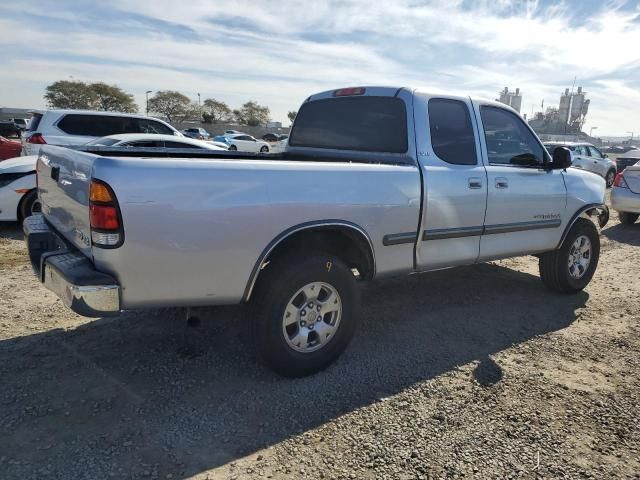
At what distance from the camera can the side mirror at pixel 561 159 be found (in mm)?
4730

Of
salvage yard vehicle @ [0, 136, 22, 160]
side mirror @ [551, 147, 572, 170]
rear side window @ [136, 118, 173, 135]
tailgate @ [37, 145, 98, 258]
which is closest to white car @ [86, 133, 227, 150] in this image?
rear side window @ [136, 118, 173, 135]

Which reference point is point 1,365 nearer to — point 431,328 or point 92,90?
point 431,328

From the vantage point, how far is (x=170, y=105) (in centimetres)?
9344

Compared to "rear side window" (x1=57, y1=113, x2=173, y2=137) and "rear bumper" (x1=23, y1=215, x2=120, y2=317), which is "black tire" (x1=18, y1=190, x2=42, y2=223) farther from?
"rear bumper" (x1=23, y1=215, x2=120, y2=317)

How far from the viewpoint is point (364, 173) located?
341cm

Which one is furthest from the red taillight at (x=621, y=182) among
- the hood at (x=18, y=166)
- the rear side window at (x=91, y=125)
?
Result: the hood at (x=18, y=166)

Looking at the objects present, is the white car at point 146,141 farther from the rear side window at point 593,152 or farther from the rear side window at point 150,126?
the rear side window at point 593,152

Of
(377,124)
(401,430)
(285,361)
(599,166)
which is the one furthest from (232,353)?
(599,166)

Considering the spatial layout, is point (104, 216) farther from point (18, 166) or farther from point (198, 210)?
point (18, 166)

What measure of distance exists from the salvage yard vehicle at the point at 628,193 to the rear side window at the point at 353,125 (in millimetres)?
7936

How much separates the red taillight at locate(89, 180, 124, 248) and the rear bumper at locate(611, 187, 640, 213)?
10.2 metres

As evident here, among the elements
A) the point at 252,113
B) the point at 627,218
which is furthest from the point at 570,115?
the point at 627,218

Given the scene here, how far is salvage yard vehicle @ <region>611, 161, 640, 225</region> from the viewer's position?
9.81 meters

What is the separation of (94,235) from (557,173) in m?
4.38
